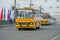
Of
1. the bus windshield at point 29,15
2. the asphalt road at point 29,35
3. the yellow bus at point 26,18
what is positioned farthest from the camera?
the bus windshield at point 29,15

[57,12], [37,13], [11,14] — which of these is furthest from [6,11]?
[57,12]

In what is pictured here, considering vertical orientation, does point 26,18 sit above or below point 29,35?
above

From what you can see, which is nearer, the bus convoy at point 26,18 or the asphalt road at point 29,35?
the asphalt road at point 29,35

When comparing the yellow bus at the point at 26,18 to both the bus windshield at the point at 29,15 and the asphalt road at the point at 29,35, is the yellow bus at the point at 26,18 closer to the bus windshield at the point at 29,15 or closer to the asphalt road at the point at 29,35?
the bus windshield at the point at 29,15

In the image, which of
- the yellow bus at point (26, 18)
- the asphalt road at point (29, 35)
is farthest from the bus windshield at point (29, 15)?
the asphalt road at point (29, 35)

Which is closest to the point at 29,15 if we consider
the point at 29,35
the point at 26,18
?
the point at 26,18

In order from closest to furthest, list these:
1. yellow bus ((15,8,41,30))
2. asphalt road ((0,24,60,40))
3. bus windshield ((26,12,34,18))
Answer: asphalt road ((0,24,60,40))
yellow bus ((15,8,41,30))
bus windshield ((26,12,34,18))

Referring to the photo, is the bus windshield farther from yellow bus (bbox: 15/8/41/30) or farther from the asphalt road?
the asphalt road

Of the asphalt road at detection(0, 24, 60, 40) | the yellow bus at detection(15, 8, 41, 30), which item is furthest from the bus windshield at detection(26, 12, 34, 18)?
the asphalt road at detection(0, 24, 60, 40)

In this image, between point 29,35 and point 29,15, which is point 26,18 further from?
point 29,35

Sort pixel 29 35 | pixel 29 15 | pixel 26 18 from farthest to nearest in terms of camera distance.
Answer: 1. pixel 29 15
2. pixel 26 18
3. pixel 29 35

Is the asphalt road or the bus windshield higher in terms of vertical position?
the bus windshield

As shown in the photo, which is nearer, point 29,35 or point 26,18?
point 29,35

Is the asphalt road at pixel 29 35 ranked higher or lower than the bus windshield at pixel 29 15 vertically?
lower
